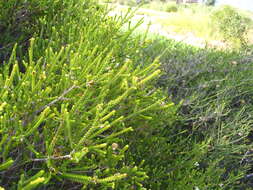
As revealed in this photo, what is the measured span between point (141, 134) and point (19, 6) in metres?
1.75

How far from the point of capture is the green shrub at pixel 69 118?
1344mm

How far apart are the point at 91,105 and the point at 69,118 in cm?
48

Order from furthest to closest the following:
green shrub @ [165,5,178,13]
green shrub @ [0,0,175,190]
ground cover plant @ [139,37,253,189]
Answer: green shrub @ [165,5,178,13] → ground cover plant @ [139,37,253,189] → green shrub @ [0,0,175,190]

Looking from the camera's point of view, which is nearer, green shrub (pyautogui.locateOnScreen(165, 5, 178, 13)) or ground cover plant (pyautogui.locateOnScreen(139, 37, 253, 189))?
ground cover plant (pyautogui.locateOnScreen(139, 37, 253, 189))

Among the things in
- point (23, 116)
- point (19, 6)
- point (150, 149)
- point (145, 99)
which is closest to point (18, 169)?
point (23, 116)

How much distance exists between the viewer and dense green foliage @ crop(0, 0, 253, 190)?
4.71ft

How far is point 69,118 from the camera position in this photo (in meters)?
1.46

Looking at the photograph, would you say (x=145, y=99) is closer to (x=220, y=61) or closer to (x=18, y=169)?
(x=18, y=169)

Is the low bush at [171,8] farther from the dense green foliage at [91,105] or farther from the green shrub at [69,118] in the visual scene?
the green shrub at [69,118]

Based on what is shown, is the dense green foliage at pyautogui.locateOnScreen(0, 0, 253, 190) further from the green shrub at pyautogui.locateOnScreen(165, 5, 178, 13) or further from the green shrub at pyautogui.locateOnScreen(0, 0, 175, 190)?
the green shrub at pyautogui.locateOnScreen(165, 5, 178, 13)

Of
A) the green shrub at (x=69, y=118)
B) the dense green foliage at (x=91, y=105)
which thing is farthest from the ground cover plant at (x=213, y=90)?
the green shrub at (x=69, y=118)

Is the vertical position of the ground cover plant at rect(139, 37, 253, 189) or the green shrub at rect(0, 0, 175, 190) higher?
the green shrub at rect(0, 0, 175, 190)

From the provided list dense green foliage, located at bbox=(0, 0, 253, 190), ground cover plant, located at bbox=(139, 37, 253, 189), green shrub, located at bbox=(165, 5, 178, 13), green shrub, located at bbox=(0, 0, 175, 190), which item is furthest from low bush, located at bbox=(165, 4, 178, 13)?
green shrub, located at bbox=(0, 0, 175, 190)

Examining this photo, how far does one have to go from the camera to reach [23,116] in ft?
5.05
